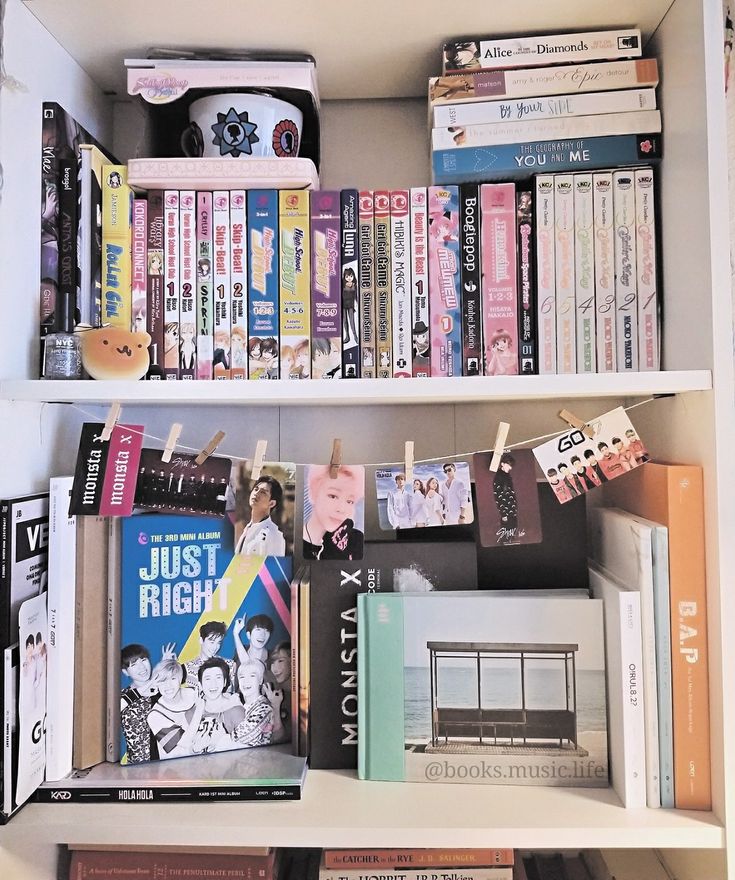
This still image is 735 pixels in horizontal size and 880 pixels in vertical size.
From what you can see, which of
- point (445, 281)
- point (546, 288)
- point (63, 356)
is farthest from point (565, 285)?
point (63, 356)

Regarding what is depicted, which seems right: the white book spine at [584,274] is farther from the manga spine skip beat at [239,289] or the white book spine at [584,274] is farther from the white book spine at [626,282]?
the manga spine skip beat at [239,289]

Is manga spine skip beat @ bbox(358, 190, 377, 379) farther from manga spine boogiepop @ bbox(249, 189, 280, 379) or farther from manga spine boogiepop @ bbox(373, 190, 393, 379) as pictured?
manga spine boogiepop @ bbox(249, 189, 280, 379)

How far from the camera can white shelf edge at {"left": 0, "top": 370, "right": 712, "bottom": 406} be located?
79 centimetres

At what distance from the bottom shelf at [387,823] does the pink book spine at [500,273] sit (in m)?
0.50

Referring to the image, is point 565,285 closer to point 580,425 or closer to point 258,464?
point 580,425

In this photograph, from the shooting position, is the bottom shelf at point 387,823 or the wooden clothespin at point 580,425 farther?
the wooden clothespin at point 580,425

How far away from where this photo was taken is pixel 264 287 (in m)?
0.90

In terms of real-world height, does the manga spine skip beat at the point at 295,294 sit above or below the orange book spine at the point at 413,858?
above

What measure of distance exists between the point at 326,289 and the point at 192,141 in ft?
0.90

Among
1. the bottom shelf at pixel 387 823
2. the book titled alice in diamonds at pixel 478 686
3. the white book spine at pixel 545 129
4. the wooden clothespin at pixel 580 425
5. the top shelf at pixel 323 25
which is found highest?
the top shelf at pixel 323 25

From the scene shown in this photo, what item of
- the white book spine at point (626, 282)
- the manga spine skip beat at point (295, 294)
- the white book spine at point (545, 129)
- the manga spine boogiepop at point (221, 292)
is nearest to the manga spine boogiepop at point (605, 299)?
the white book spine at point (626, 282)

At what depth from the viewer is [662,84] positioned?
894 millimetres

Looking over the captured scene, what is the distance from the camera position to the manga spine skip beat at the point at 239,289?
898mm

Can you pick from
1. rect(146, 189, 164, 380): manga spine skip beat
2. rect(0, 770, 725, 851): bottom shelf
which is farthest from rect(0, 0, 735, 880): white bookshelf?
rect(146, 189, 164, 380): manga spine skip beat
